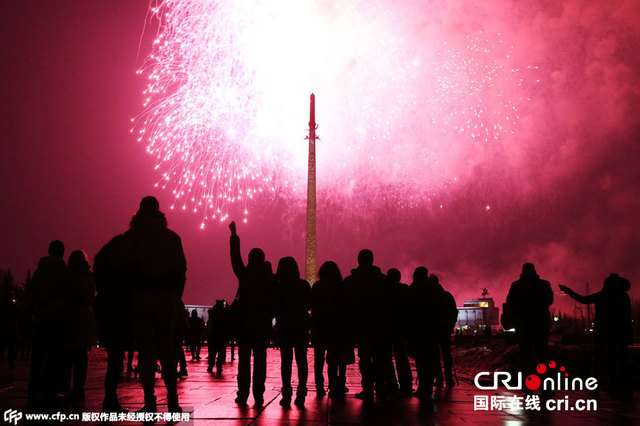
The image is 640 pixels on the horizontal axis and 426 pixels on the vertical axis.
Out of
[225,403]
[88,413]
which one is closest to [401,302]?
[225,403]

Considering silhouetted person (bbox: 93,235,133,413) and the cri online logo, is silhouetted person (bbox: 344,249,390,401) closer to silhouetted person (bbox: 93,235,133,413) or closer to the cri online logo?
the cri online logo

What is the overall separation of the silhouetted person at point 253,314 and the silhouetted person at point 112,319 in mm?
1645

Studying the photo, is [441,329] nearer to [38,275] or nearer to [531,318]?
[531,318]

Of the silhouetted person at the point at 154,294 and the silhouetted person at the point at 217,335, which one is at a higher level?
the silhouetted person at the point at 154,294

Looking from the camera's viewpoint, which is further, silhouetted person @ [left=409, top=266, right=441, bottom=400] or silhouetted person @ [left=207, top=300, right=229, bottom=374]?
silhouetted person @ [left=207, top=300, right=229, bottom=374]

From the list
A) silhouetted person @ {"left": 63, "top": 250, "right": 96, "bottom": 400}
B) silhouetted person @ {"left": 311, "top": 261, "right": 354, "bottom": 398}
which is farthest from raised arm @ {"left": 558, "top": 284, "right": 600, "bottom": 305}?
silhouetted person @ {"left": 63, "top": 250, "right": 96, "bottom": 400}

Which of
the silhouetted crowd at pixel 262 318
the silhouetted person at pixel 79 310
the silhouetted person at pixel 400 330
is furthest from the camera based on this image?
the silhouetted person at pixel 400 330

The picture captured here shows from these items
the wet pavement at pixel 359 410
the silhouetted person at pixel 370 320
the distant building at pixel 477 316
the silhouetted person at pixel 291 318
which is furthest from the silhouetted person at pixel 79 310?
the distant building at pixel 477 316

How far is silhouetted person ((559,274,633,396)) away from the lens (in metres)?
9.98

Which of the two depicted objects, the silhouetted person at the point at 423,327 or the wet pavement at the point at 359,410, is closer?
the wet pavement at the point at 359,410

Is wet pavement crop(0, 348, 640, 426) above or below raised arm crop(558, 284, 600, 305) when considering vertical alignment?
below

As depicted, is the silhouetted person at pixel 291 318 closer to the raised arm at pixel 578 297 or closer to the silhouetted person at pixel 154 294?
the silhouetted person at pixel 154 294

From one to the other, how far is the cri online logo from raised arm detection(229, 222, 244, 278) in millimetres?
4691

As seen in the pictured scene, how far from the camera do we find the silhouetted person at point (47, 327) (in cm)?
702
